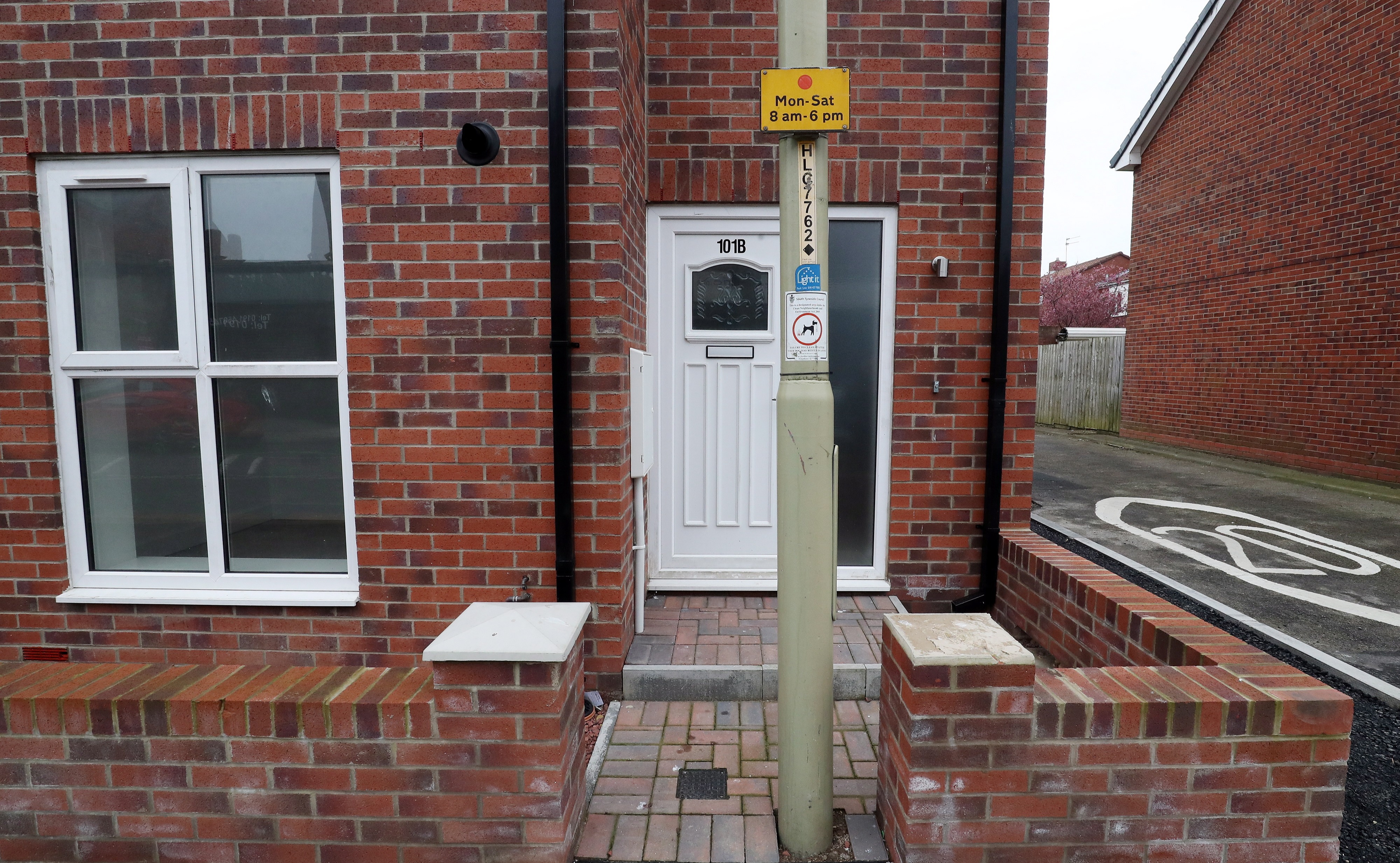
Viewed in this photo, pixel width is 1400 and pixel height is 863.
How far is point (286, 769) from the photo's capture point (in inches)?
75.3

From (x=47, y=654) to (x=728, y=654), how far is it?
3.15 metres

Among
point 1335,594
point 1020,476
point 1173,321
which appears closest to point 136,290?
point 1020,476

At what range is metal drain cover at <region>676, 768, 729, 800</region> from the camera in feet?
7.88

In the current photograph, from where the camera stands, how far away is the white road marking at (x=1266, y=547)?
437 cm

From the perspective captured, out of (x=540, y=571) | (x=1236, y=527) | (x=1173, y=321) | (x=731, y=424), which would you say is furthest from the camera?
(x=1173, y=321)

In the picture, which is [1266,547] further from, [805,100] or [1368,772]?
[805,100]

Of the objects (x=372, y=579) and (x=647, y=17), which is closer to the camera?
(x=372, y=579)

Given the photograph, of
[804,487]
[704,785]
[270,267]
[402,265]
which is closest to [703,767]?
[704,785]

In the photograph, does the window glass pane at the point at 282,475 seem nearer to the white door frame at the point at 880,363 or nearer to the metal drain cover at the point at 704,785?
the white door frame at the point at 880,363

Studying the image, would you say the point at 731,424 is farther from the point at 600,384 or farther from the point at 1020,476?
the point at 1020,476

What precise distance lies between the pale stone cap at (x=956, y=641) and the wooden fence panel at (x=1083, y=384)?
42.6ft

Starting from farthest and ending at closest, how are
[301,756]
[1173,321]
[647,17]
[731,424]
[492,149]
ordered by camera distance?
1. [1173,321]
2. [731,424]
3. [647,17]
4. [492,149]
5. [301,756]

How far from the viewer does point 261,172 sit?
9.81ft

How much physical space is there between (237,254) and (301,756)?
2.26m
